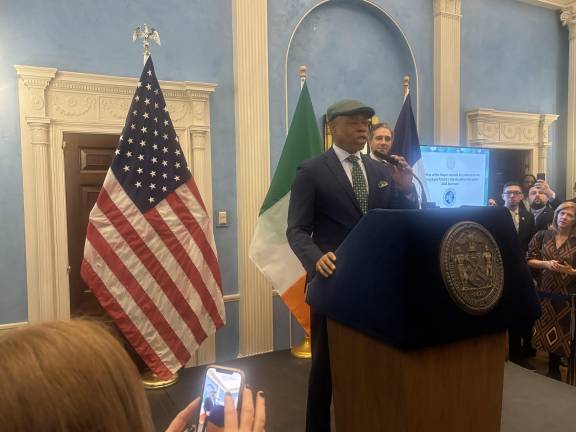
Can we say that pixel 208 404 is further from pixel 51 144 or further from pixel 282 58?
pixel 282 58

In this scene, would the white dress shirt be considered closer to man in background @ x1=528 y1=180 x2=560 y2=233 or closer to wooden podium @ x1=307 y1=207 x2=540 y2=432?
wooden podium @ x1=307 y1=207 x2=540 y2=432

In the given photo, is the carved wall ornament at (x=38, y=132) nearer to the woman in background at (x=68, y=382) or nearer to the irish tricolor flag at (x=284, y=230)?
the irish tricolor flag at (x=284, y=230)

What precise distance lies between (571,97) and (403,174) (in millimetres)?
5109

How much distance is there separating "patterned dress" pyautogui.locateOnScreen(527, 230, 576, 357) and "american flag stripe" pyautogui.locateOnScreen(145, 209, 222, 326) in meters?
2.28

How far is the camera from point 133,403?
19.2 inches

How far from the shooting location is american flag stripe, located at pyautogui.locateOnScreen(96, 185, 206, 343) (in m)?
2.60

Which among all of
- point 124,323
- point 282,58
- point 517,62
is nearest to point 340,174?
point 124,323

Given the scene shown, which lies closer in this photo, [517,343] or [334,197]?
[334,197]

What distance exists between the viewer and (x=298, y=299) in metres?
3.06

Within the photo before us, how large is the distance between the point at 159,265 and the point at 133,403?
2.30 metres

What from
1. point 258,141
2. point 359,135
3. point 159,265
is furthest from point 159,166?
point 359,135

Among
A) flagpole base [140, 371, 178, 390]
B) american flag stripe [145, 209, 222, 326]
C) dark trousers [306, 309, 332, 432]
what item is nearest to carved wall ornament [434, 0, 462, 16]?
american flag stripe [145, 209, 222, 326]

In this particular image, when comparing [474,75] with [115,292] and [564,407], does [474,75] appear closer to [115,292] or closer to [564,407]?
[564,407]

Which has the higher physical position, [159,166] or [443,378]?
[159,166]
